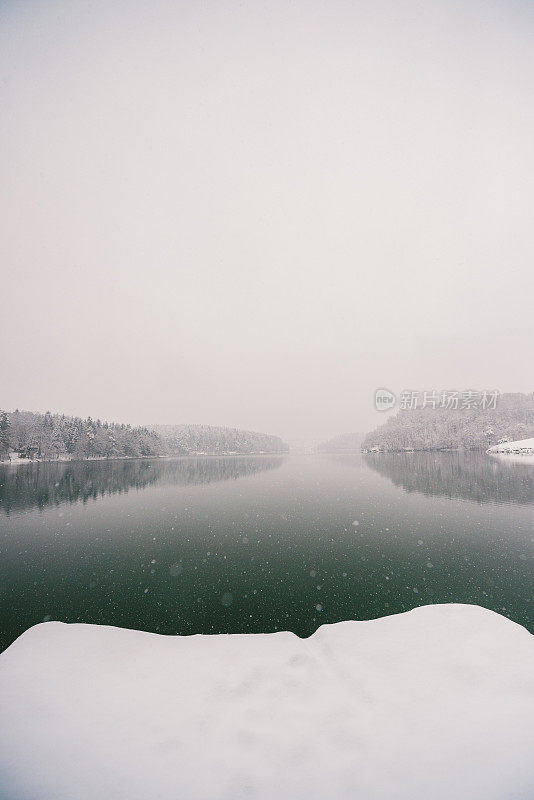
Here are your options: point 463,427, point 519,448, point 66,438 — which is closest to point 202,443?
point 66,438

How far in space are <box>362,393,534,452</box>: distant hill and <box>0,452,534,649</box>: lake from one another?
284 feet

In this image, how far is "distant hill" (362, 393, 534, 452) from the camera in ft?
336

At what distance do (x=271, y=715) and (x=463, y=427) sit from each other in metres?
128

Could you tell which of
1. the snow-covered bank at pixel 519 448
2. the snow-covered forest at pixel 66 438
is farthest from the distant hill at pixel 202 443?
the snow-covered bank at pixel 519 448

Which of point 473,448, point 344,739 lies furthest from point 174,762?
point 473,448

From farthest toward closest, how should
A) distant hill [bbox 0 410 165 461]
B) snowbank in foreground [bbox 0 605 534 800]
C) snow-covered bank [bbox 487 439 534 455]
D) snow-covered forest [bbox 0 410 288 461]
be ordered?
snow-covered forest [bbox 0 410 288 461] < distant hill [bbox 0 410 165 461] < snow-covered bank [bbox 487 439 534 455] < snowbank in foreground [bbox 0 605 534 800]

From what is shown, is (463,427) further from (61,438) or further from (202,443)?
(61,438)

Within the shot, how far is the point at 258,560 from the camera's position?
17.1 m

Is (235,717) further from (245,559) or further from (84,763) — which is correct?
(245,559)

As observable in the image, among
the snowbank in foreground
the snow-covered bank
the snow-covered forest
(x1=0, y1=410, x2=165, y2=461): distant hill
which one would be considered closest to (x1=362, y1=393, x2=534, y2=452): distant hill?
the snow-covered bank

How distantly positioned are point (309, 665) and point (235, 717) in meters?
2.44

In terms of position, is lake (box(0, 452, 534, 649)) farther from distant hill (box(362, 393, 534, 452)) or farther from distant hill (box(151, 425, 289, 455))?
distant hill (box(151, 425, 289, 455))

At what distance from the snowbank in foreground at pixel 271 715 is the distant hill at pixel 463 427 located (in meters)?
120

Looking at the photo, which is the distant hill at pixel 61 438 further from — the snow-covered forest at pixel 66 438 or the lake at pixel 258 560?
the lake at pixel 258 560
